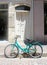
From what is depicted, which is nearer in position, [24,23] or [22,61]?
[22,61]

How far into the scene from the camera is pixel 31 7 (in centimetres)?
1817

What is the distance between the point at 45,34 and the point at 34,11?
1997 mm

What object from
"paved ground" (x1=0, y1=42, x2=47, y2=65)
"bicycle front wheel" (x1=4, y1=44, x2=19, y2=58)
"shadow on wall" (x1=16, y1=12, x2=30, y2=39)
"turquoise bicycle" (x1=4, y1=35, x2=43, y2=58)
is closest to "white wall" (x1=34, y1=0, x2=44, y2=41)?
"shadow on wall" (x1=16, y1=12, x2=30, y2=39)

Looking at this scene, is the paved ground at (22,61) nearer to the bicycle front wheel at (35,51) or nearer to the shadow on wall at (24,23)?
the bicycle front wheel at (35,51)

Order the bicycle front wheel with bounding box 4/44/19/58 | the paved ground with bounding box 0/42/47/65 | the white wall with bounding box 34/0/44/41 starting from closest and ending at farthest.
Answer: the paved ground with bounding box 0/42/47/65
the bicycle front wheel with bounding box 4/44/19/58
the white wall with bounding box 34/0/44/41

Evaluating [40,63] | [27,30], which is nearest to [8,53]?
[40,63]

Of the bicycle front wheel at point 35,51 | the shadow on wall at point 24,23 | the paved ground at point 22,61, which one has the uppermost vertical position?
the shadow on wall at point 24,23

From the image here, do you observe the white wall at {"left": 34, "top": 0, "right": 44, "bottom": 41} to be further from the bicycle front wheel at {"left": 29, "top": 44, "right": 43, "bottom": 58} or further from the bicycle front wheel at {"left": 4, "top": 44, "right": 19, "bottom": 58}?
the bicycle front wheel at {"left": 4, "top": 44, "right": 19, "bottom": 58}

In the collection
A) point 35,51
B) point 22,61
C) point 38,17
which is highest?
point 38,17

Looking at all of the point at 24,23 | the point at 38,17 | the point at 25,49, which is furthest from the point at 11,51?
the point at 38,17

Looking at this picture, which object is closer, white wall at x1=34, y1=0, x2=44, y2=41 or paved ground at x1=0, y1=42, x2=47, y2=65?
paved ground at x1=0, y1=42, x2=47, y2=65

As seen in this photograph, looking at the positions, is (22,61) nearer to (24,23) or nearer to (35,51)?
(35,51)

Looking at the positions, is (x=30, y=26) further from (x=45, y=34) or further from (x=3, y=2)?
(x=3, y=2)

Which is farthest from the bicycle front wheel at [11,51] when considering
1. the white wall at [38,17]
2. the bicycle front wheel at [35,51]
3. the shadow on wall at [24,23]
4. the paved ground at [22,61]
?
the white wall at [38,17]
